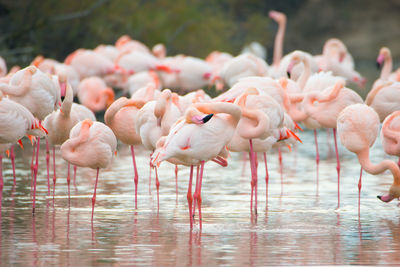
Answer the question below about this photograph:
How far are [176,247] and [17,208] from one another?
2269 mm

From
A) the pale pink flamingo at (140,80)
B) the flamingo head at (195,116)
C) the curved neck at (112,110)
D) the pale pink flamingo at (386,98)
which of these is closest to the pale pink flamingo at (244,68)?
the pale pink flamingo at (140,80)

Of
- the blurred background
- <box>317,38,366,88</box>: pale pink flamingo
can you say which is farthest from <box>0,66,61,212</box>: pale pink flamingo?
the blurred background

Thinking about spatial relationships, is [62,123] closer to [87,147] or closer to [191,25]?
[87,147]

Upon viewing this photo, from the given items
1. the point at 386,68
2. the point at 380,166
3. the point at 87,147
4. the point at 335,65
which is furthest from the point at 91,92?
the point at 380,166

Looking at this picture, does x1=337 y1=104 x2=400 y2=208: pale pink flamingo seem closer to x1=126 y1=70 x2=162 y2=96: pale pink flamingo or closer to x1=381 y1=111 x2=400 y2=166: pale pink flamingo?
x1=381 y1=111 x2=400 y2=166: pale pink flamingo

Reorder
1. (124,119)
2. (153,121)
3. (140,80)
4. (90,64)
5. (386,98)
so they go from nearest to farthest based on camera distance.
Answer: (153,121) → (124,119) → (386,98) → (140,80) → (90,64)

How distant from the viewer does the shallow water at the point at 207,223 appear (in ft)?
20.1

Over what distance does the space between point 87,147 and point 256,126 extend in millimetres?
1571

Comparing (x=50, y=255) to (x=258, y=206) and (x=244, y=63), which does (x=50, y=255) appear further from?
(x=244, y=63)

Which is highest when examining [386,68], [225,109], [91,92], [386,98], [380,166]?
[386,68]

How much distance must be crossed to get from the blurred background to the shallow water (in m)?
9.08

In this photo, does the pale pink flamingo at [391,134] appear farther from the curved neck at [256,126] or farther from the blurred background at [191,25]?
the blurred background at [191,25]

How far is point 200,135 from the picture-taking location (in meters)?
7.12

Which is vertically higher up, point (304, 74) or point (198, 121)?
point (304, 74)
